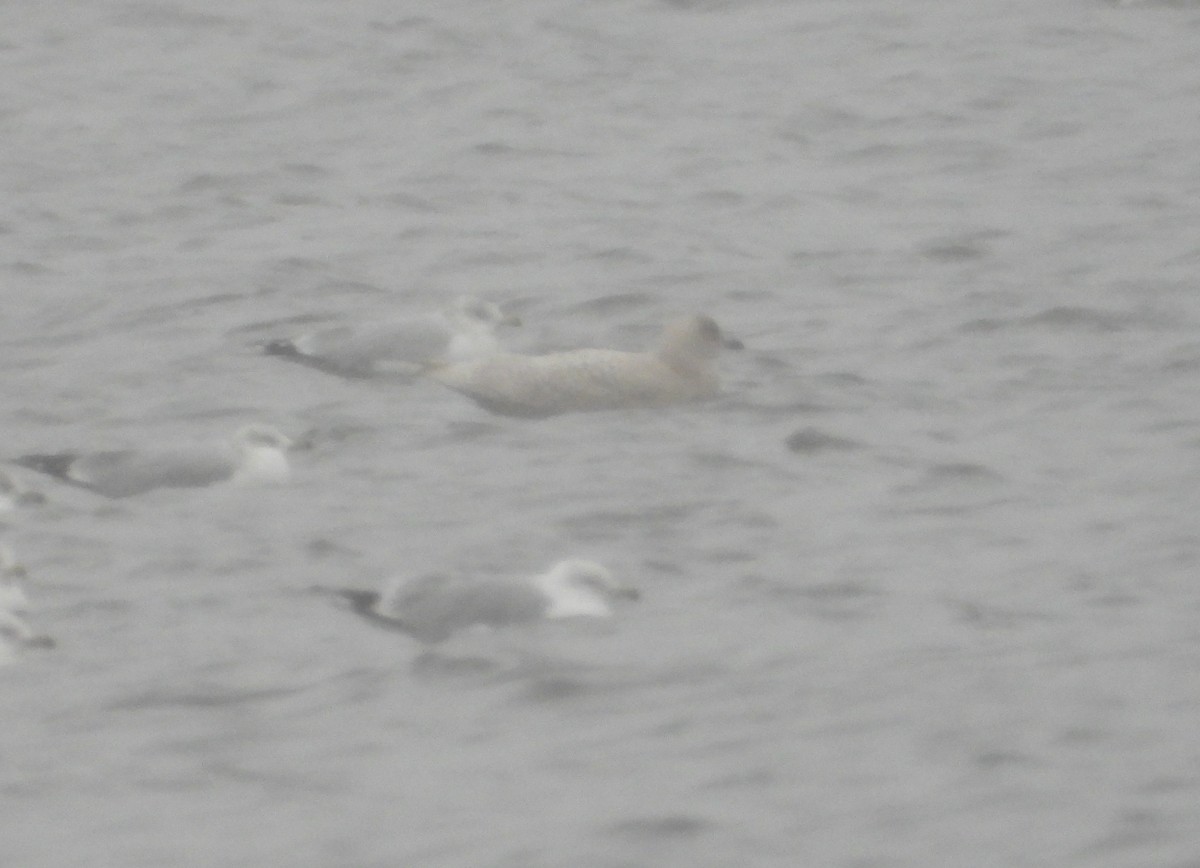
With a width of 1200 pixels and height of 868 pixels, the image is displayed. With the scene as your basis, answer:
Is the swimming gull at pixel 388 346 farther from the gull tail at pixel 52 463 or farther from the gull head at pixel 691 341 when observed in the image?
the gull tail at pixel 52 463

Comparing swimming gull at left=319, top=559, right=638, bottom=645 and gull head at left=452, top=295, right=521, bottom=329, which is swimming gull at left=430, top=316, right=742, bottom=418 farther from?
swimming gull at left=319, top=559, right=638, bottom=645

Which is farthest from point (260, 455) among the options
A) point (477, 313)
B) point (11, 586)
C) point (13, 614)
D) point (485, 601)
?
point (477, 313)

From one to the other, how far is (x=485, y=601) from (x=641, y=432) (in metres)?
3.23

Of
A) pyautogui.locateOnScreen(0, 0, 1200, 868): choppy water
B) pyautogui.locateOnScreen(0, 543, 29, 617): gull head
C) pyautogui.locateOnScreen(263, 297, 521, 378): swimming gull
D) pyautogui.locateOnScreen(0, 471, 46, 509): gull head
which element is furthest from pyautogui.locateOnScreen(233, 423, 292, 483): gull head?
pyautogui.locateOnScreen(263, 297, 521, 378): swimming gull

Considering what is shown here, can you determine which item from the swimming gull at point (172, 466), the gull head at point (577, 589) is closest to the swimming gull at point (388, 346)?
the swimming gull at point (172, 466)

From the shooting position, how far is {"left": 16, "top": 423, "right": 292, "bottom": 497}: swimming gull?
1274 cm

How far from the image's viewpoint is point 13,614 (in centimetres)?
1090

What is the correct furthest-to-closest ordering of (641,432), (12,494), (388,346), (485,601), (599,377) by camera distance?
(388,346) → (599,377) → (641,432) → (12,494) → (485,601)

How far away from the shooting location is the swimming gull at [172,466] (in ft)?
41.8

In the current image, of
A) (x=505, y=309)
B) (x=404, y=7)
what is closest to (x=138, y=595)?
(x=505, y=309)

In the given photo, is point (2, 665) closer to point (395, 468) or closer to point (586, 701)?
point (586, 701)

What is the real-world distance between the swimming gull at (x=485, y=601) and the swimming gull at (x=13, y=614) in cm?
125

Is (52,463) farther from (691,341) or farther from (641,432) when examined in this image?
(691,341)

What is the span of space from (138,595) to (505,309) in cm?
529
